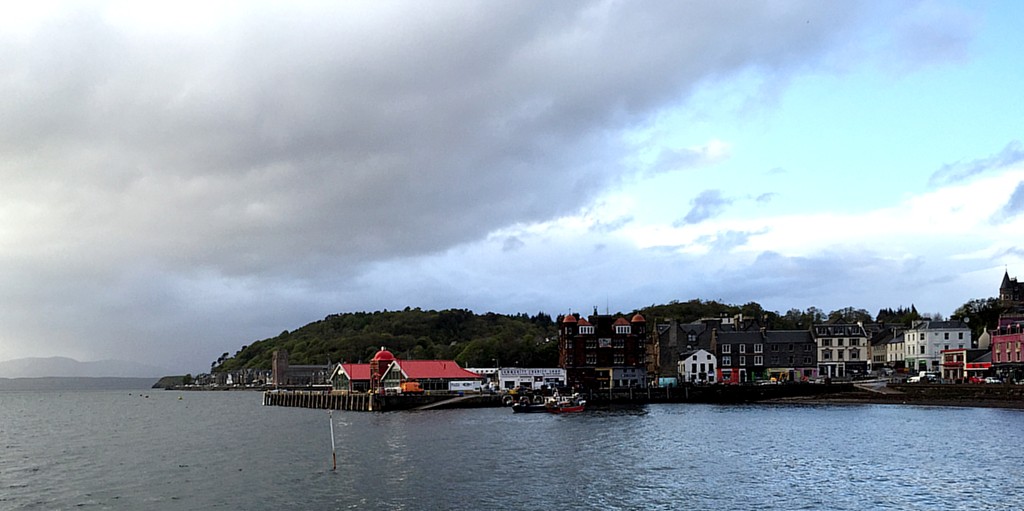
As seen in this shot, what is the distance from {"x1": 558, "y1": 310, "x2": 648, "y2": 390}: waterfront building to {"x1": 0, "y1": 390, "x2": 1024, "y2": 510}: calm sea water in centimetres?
4689

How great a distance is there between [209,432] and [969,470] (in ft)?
245

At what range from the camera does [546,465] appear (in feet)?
191

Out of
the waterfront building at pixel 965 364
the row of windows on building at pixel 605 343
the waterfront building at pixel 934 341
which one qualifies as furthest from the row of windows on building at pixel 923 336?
the row of windows on building at pixel 605 343

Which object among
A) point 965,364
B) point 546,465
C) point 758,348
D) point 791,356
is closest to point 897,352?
point 791,356

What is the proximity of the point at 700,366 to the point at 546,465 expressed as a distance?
10569cm

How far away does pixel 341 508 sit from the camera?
43250 millimetres

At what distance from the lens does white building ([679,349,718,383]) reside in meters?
158

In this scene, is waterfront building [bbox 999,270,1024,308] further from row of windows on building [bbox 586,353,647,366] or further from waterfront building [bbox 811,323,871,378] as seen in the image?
row of windows on building [bbox 586,353,647,366]

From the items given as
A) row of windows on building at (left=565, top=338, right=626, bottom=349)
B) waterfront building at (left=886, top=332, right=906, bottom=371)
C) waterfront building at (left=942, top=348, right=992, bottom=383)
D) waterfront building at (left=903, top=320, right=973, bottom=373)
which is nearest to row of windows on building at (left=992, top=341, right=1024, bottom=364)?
waterfront building at (left=942, top=348, right=992, bottom=383)

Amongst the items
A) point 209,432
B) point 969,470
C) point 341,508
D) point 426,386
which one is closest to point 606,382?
point 426,386

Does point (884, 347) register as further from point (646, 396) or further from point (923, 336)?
point (646, 396)

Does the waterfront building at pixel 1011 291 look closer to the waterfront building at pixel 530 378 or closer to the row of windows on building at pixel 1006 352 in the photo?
the row of windows on building at pixel 1006 352

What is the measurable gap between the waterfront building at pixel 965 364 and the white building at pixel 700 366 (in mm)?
38018

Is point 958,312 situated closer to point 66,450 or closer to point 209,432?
point 209,432
